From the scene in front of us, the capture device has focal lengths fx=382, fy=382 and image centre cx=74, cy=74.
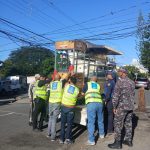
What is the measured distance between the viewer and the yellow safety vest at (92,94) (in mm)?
9562

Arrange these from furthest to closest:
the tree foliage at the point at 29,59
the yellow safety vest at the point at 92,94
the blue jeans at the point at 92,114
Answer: the tree foliage at the point at 29,59, the yellow safety vest at the point at 92,94, the blue jeans at the point at 92,114

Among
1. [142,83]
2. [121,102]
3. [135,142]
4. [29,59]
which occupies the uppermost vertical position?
[29,59]

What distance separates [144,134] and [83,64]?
39.0ft

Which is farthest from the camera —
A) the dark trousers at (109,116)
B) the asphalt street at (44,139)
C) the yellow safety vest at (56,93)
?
the dark trousers at (109,116)

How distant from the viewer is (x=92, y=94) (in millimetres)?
9586

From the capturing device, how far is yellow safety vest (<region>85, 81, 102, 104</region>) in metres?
9.56

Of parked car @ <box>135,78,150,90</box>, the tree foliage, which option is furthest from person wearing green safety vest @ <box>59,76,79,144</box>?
the tree foliage

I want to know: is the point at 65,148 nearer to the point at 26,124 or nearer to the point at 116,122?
the point at 116,122

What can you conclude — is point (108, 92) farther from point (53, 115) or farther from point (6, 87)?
point (6, 87)

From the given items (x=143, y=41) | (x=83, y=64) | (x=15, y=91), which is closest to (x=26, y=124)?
(x=83, y=64)

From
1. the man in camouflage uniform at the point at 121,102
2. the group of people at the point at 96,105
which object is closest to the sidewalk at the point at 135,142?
the group of people at the point at 96,105

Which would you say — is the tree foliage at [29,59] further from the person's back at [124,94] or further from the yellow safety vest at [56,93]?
the person's back at [124,94]

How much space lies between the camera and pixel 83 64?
21.9 m

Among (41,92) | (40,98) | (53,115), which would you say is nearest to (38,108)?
(40,98)
